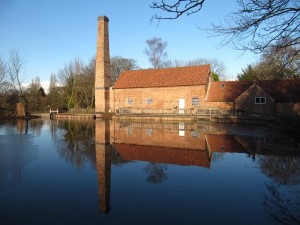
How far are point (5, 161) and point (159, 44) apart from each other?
1529 inches

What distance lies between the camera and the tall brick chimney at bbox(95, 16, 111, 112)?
34844 mm

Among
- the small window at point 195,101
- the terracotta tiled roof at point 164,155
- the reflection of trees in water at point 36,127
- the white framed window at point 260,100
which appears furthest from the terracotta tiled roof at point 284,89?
the reflection of trees in water at point 36,127

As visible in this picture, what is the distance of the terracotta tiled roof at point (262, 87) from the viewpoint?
91.3 feet

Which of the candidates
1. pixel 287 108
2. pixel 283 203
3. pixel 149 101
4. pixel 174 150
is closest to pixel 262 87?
pixel 287 108

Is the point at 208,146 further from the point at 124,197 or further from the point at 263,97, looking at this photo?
the point at 263,97

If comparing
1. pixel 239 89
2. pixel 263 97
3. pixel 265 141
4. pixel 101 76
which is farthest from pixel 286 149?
pixel 101 76

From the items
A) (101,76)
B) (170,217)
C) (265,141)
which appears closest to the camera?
(170,217)

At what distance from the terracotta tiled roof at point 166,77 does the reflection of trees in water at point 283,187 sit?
22.4m

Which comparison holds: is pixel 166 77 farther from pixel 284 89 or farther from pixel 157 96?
pixel 284 89

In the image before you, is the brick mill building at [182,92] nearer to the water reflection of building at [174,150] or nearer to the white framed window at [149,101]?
the white framed window at [149,101]

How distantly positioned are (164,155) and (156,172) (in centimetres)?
237

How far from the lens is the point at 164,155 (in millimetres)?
10734

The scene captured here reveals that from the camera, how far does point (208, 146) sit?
40.9 ft

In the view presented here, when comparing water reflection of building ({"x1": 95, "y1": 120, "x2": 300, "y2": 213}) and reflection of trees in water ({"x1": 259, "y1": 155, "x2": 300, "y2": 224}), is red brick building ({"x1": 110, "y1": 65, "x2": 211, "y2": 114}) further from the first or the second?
reflection of trees in water ({"x1": 259, "y1": 155, "x2": 300, "y2": 224})
